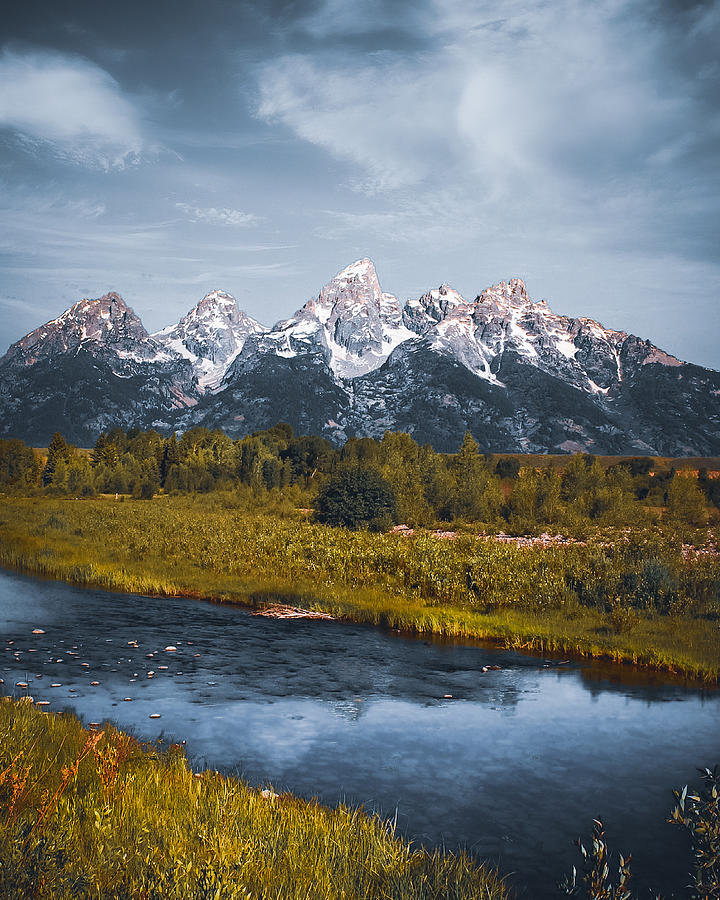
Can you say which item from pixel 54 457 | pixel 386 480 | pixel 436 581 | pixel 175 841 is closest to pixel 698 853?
pixel 175 841

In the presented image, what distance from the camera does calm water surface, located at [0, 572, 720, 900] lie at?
1216 centimetres

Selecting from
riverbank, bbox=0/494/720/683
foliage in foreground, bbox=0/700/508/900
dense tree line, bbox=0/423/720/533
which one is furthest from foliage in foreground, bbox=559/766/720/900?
dense tree line, bbox=0/423/720/533

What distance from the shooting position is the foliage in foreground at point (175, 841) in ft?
21.9

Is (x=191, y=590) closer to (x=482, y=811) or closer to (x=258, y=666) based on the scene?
(x=258, y=666)

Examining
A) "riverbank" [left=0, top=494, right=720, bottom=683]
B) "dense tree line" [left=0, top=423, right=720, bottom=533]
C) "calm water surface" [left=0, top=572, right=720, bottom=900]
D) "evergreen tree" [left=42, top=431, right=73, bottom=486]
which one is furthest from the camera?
"evergreen tree" [left=42, top=431, right=73, bottom=486]

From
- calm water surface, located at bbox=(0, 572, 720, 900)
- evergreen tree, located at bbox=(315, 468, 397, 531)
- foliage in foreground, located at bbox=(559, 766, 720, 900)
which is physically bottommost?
calm water surface, located at bbox=(0, 572, 720, 900)

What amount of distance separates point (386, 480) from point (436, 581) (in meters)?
40.5

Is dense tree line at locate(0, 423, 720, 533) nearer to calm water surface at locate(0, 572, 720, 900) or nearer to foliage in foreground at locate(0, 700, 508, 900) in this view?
calm water surface at locate(0, 572, 720, 900)

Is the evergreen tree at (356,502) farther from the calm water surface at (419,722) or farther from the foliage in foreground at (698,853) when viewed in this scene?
the foliage in foreground at (698,853)

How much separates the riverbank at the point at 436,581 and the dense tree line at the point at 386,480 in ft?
72.0

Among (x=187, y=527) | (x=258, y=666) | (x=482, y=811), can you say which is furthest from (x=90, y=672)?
(x=187, y=527)

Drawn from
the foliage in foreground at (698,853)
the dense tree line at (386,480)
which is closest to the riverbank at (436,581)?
the foliage in foreground at (698,853)

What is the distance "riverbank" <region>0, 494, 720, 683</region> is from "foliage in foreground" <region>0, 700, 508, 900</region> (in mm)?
16748

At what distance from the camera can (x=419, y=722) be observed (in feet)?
55.8
